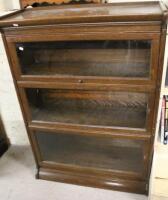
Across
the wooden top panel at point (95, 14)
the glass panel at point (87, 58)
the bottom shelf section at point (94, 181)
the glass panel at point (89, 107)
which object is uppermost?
the wooden top panel at point (95, 14)

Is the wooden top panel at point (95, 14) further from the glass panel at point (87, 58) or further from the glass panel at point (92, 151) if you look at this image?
the glass panel at point (92, 151)

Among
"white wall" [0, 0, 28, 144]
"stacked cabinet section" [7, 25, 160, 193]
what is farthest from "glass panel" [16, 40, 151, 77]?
"white wall" [0, 0, 28, 144]

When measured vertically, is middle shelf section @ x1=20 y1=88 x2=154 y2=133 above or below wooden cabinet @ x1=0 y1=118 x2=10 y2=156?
above

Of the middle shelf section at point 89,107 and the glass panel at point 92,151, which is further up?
the middle shelf section at point 89,107

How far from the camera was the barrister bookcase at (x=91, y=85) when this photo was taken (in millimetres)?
1066

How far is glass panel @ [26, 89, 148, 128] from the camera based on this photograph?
1367mm

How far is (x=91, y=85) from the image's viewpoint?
122 cm

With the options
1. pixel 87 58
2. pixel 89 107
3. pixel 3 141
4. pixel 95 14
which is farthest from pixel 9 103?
pixel 95 14

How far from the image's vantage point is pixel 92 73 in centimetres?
124

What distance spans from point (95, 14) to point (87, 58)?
276 mm

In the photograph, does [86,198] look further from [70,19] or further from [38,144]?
[70,19]

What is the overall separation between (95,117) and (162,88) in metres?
0.47

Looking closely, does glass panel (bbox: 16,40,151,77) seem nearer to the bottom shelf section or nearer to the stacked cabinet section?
the stacked cabinet section

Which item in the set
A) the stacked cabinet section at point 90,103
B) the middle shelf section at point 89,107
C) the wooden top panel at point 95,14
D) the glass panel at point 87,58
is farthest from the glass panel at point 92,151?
the wooden top panel at point 95,14
